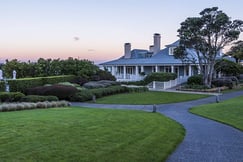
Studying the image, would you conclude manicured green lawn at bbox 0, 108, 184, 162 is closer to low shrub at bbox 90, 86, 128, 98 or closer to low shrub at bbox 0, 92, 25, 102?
low shrub at bbox 0, 92, 25, 102

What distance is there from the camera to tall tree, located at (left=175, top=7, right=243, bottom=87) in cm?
2992

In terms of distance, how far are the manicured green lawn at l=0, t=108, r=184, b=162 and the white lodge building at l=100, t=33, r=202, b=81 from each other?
2833cm

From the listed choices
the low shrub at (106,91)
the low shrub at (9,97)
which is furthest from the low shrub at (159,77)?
the low shrub at (9,97)

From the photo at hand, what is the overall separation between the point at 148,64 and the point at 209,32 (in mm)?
12491

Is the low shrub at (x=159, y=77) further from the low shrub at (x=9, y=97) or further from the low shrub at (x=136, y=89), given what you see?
the low shrub at (x=9, y=97)

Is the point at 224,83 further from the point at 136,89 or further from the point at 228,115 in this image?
the point at 228,115

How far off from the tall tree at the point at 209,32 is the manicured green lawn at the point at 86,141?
22464 mm

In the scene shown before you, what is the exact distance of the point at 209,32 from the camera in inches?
1204

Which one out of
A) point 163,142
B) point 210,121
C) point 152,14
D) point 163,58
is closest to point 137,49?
point 163,58

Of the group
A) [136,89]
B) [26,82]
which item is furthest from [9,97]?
[136,89]

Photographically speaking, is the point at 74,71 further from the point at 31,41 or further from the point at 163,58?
the point at 163,58

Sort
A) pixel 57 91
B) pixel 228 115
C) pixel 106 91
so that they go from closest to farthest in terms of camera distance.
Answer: pixel 228 115
pixel 57 91
pixel 106 91

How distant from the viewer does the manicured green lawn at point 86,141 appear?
6059 millimetres

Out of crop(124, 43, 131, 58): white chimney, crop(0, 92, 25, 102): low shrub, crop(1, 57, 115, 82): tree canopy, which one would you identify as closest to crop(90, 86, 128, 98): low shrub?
crop(1, 57, 115, 82): tree canopy
